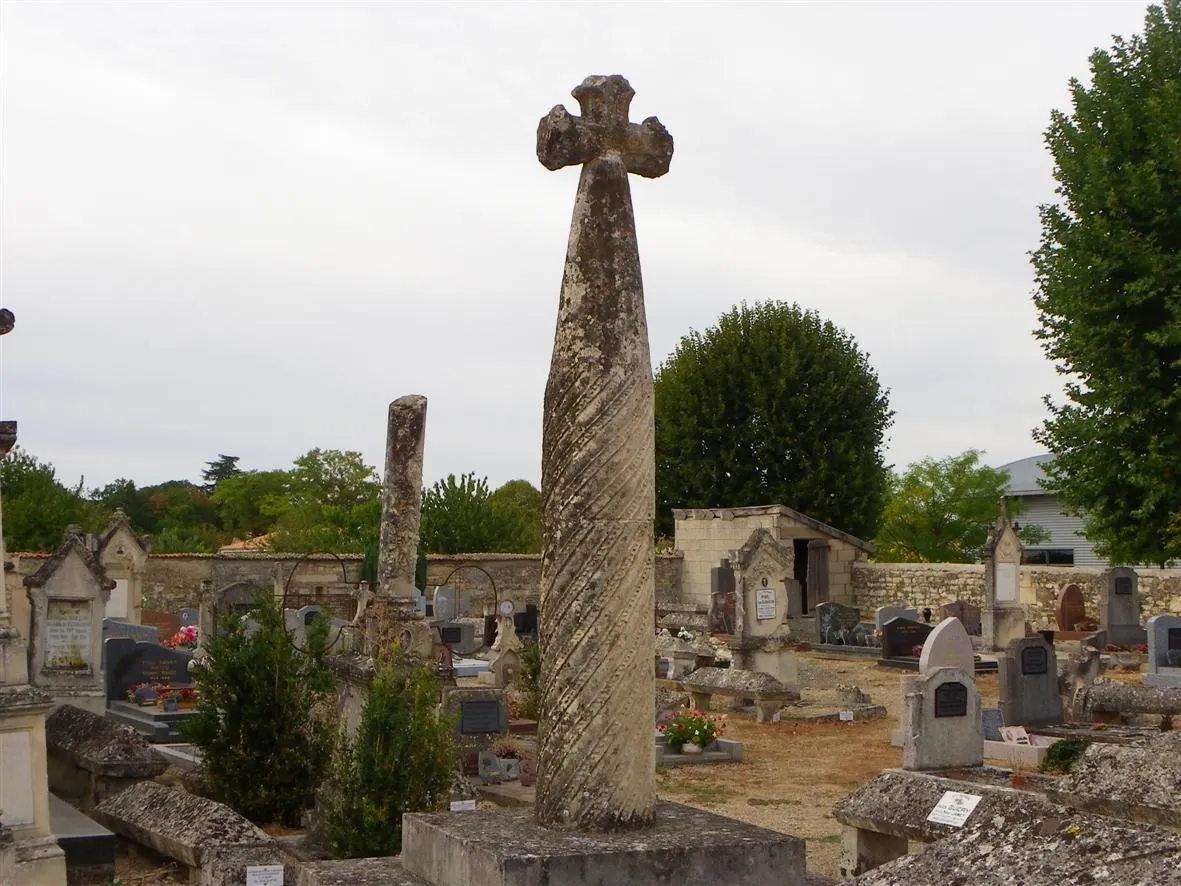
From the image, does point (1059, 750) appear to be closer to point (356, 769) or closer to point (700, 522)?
point (356, 769)

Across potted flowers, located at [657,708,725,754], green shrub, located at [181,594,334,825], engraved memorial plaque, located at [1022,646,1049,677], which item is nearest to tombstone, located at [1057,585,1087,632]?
engraved memorial plaque, located at [1022,646,1049,677]

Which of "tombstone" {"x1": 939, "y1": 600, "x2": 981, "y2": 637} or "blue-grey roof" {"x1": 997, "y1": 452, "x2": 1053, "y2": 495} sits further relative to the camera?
"blue-grey roof" {"x1": 997, "y1": 452, "x2": 1053, "y2": 495}

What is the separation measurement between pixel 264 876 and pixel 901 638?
17328mm

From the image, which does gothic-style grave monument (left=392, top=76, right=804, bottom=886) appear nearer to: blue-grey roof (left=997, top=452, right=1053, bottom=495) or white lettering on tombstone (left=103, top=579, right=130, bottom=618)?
white lettering on tombstone (left=103, top=579, right=130, bottom=618)

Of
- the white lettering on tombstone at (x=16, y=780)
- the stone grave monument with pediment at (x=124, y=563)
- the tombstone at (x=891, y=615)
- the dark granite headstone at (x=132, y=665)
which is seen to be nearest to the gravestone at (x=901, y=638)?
the tombstone at (x=891, y=615)

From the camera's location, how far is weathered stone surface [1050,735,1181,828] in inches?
102

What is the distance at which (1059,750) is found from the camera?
11.8 m

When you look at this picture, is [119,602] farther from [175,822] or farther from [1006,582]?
[175,822]

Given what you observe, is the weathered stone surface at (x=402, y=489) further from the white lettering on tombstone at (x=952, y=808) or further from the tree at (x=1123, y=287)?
the tree at (x=1123, y=287)

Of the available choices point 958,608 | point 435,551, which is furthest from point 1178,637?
point 435,551

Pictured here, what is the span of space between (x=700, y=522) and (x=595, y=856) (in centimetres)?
3035

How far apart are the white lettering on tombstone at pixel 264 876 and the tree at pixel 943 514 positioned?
42136 mm

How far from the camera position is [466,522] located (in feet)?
113

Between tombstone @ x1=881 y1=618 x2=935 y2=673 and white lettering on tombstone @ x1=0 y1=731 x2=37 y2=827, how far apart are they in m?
17.2
